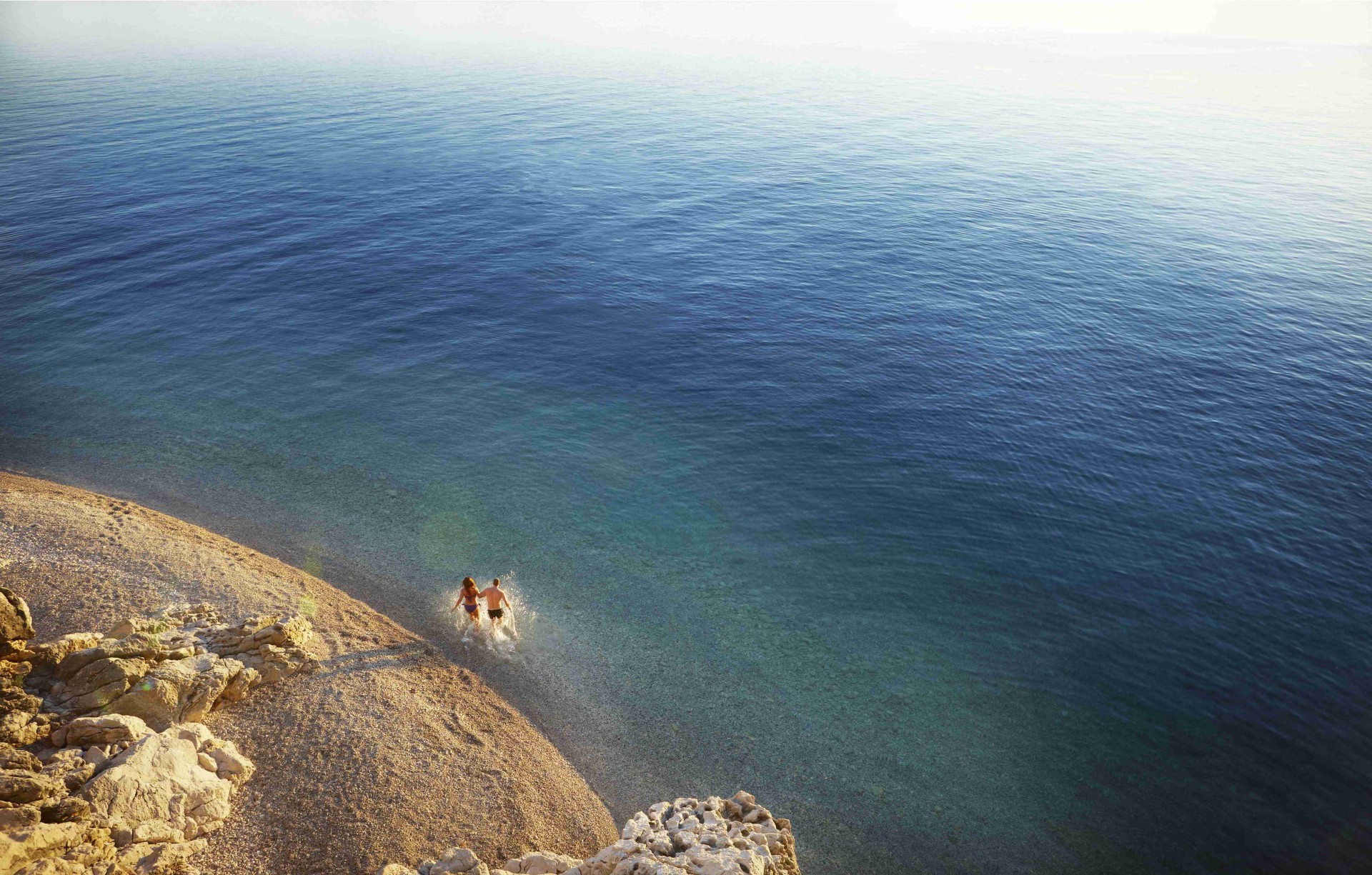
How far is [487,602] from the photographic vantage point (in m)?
23.8

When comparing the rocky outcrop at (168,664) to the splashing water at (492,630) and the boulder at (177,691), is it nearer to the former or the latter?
the boulder at (177,691)

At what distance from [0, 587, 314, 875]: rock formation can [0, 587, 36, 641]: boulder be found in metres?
0.03

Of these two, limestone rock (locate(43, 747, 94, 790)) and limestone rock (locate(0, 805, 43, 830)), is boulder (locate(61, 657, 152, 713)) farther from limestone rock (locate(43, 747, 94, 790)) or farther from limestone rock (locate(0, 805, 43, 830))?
limestone rock (locate(0, 805, 43, 830))

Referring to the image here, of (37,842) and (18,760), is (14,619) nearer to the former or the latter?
(18,760)

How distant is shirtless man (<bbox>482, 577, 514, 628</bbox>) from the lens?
2277cm

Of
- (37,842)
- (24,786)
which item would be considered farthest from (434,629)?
(37,842)

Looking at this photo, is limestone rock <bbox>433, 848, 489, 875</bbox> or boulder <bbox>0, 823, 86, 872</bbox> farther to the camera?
limestone rock <bbox>433, 848, 489, 875</bbox>

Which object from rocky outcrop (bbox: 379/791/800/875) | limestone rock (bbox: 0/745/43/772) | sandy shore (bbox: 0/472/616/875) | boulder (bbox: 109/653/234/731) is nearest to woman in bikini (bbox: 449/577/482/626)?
sandy shore (bbox: 0/472/616/875)

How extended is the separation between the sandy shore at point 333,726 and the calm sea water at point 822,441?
1847 millimetres

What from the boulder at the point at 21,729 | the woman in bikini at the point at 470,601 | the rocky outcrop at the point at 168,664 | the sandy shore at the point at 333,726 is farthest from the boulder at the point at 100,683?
the woman in bikini at the point at 470,601

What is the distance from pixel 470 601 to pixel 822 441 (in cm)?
1873

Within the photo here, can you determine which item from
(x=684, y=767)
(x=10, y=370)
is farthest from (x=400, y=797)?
(x=10, y=370)

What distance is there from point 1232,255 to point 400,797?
66849 mm

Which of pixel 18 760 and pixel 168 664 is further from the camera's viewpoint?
pixel 168 664
